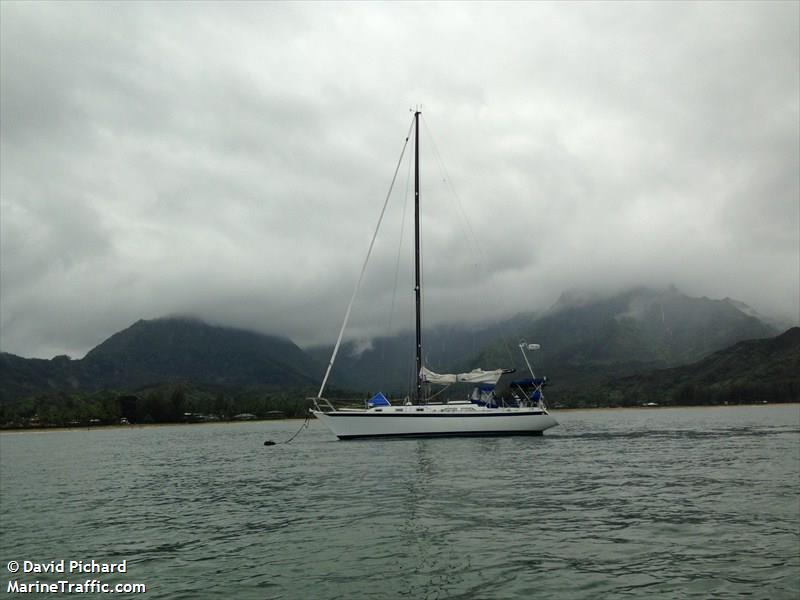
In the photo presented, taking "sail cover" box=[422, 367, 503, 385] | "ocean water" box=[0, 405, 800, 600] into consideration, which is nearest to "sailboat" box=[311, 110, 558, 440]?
"sail cover" box=[422, 367, 503, 385]

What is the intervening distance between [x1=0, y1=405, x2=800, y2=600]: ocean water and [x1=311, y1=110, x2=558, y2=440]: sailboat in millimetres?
15539

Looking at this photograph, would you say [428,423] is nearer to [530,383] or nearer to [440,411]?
[440,411]

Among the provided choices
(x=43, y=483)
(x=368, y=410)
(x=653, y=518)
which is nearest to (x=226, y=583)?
(x=653, y=518)

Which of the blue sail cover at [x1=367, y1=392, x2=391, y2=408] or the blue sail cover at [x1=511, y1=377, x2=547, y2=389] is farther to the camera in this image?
the blue sail cover at [x1=511, y1=377, x2=547, y2=389]

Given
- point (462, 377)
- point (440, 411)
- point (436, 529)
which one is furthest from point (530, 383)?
point (436, 529)

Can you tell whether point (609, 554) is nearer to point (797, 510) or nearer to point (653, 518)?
point (653, 518)

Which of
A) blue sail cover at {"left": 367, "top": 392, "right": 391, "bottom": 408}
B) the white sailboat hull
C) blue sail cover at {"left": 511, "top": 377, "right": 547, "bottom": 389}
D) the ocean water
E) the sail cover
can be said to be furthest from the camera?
blue sail cover at {"left": 511, "top": 377, "right": 547, "bottom": 389}

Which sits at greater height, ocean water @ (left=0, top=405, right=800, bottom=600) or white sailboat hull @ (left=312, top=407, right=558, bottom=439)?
white sailboat hull @ (left=312, top=407, right=558, bottom=439)

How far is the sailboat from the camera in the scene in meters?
55.1

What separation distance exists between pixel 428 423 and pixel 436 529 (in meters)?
35.9

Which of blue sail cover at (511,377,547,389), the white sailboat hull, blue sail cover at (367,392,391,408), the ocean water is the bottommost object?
the ocean water

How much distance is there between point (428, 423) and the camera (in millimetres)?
55000

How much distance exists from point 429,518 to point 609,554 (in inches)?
276

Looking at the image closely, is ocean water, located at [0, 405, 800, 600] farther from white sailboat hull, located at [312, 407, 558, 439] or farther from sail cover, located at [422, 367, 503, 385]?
sail cover, located at [422, 367, 503, 385]
